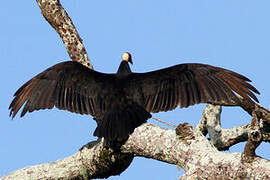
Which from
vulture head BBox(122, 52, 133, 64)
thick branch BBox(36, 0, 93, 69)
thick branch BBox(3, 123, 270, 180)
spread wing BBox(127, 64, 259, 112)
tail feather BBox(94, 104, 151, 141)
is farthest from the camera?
vulture head BBox(122, 52, 133, 64)

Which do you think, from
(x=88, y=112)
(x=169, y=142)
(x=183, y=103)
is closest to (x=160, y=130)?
(x=169, y=142)

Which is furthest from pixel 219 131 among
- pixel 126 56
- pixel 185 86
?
Answer: pixel 126 56

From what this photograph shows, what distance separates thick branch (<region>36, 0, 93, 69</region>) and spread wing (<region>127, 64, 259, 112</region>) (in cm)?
68

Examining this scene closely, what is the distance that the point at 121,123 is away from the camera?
423 cm

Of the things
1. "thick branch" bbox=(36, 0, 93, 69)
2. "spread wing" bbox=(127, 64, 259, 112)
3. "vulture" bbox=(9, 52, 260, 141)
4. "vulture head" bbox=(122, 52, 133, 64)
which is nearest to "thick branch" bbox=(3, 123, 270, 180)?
"vulture" bbox=(9, 52, 260, 141)

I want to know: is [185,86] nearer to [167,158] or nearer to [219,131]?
[219,131]

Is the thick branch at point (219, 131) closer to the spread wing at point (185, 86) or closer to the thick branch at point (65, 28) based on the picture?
the spread wing at point (185, 86)

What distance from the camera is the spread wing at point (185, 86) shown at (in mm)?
4488

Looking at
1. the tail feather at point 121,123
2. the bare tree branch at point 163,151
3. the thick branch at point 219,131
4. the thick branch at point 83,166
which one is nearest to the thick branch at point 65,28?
the bare tree branch at point 163,151

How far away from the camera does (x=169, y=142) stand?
371 centimetres

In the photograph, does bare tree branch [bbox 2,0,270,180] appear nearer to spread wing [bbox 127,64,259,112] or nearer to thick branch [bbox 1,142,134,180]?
thick branch [bbox 1,142,134,180]

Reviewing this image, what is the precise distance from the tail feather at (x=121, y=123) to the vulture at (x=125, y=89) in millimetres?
15

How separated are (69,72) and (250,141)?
90.1 inches

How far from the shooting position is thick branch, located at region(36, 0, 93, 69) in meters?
5.12
